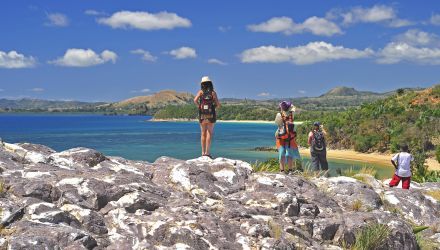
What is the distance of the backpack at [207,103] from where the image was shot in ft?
36.1

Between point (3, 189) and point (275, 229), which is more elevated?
point (3, 189)

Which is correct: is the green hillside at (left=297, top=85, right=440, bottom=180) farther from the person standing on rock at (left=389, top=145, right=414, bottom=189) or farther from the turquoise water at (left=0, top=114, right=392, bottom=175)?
the person standing on rock at (left=389, top=145, right=414, bottom=189)

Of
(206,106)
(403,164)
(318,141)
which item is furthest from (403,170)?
(206,106)

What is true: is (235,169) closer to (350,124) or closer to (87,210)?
(87,210)

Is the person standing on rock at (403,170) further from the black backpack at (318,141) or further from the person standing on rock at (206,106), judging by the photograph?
the person standing on rock at (206,106)

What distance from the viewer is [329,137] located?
216 feet

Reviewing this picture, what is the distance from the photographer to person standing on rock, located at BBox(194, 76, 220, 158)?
1095 centimetres

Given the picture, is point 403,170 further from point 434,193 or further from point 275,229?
point 275,229

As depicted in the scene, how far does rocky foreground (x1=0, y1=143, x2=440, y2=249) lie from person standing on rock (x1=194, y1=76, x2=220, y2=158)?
1.00m

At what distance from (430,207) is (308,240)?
3.63 meters

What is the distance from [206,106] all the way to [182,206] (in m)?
3.53

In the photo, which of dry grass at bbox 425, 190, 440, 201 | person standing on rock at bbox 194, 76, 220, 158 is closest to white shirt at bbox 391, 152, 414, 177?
dry grass at bbox 425, 190, 440, 201

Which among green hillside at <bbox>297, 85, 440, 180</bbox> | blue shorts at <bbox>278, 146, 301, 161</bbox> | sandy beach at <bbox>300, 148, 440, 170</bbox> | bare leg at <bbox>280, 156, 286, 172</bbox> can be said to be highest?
blue shorts at <bbox>278, 146, 301, 161</bbox>

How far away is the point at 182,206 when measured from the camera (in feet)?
26.5
